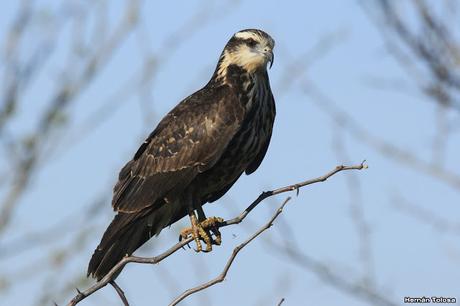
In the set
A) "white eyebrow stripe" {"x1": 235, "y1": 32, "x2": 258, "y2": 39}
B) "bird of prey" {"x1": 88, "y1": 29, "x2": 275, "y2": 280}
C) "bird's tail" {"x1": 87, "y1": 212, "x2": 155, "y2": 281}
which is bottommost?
"bird's tail" {"x1": 87, "y1": 212, "x2": 155, "y2": 281}

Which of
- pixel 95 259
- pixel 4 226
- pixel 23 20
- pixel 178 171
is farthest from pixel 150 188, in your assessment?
pixel 23 20

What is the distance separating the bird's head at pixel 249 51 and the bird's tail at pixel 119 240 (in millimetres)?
1219

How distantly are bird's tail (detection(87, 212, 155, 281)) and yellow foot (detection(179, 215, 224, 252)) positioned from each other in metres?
0.24

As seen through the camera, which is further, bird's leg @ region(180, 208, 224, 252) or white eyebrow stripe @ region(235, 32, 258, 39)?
white eyebrow stripe @ region(235, 32, 258, 39)

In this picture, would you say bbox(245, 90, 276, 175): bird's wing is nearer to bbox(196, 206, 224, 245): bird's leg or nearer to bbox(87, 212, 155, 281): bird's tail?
bbox(196, 206, 224, 245): bird's leg

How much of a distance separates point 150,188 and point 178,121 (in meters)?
0.50

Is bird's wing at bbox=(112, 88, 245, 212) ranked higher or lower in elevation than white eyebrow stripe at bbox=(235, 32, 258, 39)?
lower

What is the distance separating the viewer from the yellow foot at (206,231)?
625 centimetres

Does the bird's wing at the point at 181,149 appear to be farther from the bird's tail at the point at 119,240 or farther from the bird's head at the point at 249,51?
the bird's head at the point at 249,51

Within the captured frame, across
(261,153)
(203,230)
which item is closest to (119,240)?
(203,230)

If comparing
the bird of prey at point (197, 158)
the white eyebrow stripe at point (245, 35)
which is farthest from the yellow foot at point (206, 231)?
the white eyebrow stripe at point (245, 35)

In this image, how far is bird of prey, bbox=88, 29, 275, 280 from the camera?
624 cm

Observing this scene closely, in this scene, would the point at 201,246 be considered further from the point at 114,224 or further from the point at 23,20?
the point at 23,20

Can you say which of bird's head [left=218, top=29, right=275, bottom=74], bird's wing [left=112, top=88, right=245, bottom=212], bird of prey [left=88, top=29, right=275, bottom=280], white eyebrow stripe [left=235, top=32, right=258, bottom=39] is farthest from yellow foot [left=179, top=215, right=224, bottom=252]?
white eyebrow stripe [left=235, top=32, right=258, bottom=39]
